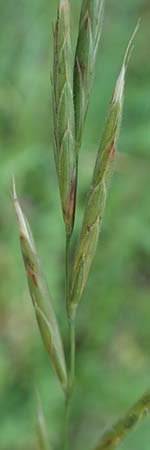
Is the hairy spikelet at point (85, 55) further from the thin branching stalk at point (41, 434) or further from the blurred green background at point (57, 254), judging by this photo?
the blurred green background at point (57, 254)

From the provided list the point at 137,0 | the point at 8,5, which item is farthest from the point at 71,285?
the point at 137,0

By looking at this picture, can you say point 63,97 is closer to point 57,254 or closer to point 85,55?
point 85,55

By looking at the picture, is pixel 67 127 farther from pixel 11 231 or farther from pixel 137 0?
pixel 137 0

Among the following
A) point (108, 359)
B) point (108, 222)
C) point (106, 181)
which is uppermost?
point (106, 181)

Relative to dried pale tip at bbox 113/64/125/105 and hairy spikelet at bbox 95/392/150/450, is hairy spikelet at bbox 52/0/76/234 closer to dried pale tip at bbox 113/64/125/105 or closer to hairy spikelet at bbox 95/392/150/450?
dried pale tip at bbox 113/64/125/105

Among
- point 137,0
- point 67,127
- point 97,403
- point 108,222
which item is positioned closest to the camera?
point 67,127

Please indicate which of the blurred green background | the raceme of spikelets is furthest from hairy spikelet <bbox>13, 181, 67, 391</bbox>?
the blurred green background

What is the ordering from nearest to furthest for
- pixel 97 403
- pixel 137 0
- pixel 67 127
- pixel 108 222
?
pixel 67 127, pixel 97 403, pixel 108 222, pixel 137 0
